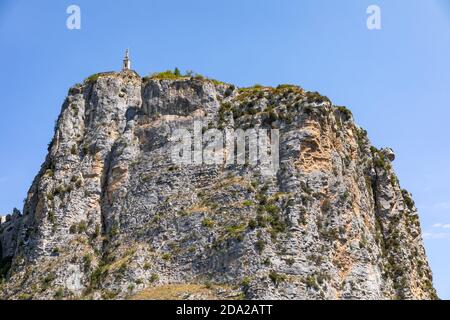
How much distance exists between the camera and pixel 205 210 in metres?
71.7

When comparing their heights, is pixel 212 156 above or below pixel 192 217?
above

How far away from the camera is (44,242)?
73.0m
